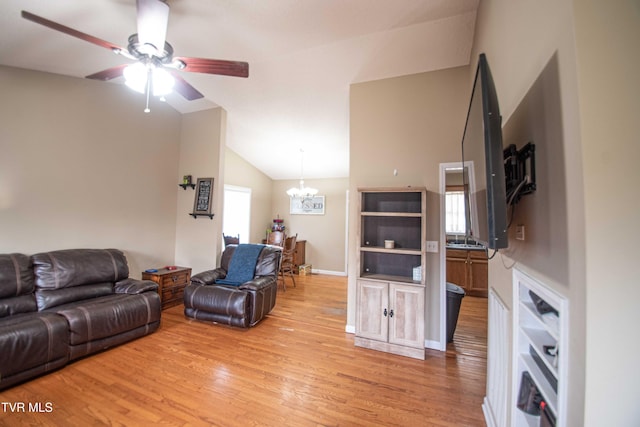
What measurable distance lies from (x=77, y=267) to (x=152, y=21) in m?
2.75

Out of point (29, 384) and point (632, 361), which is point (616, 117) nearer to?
point (632, 361)

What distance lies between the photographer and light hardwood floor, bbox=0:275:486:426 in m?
1.73

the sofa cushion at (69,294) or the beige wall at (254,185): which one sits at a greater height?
the beige wall at (254,185)

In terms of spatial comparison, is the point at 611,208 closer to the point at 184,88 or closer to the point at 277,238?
the point at 184,88

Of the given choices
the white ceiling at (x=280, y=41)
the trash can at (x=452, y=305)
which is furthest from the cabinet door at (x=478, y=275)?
the white ceiling at (x=280, y=41)

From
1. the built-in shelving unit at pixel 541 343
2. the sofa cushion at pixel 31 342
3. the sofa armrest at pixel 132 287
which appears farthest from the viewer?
the sofa armrest at pixel 132 287

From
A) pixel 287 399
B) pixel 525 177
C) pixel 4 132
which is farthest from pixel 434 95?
pixel 4 132

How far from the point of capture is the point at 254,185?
6.01 m

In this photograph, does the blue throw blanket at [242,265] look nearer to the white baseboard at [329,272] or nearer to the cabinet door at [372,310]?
the cabinet door at [372,310]

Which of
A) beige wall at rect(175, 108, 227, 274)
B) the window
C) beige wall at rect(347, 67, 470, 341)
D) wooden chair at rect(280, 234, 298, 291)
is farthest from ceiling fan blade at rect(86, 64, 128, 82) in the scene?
the window

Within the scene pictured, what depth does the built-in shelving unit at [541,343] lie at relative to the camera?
852 mm

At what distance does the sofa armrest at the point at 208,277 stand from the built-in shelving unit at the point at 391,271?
6.73ft

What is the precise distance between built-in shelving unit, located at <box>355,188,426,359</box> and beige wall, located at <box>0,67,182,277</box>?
11.0 feet

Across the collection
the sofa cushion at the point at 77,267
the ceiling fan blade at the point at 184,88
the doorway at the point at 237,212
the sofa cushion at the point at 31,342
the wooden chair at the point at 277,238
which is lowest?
the sofa cushion at the point at 31,342
